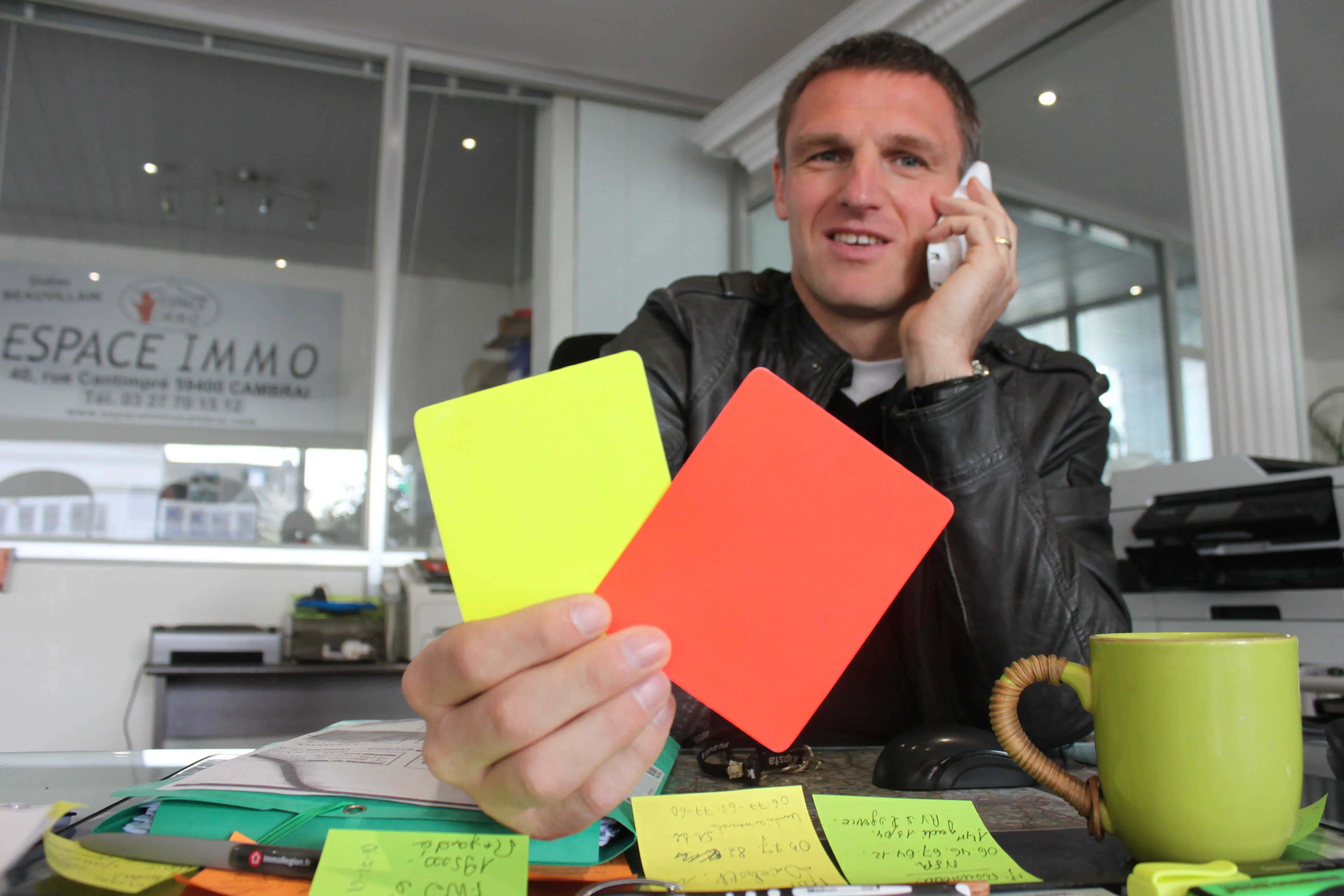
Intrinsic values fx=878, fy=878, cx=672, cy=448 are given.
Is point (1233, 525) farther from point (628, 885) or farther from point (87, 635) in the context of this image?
point (87, 635)

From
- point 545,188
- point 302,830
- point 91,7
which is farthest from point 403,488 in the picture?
point 302,830

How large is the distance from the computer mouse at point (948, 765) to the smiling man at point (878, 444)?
16 centimetres

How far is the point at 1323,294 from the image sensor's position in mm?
1739

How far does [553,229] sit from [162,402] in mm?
1494

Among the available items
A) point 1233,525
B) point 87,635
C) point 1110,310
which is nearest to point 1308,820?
point 1233,525

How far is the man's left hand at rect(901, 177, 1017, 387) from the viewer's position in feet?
2.69

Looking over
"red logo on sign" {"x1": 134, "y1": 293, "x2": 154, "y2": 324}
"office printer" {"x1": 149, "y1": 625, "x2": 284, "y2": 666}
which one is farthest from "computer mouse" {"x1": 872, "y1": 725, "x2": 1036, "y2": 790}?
"red logo on sign" {"x1": 134, "y1": 293, "x2": 154, "y2": 324}

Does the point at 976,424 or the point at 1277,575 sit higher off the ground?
the point at 976,424

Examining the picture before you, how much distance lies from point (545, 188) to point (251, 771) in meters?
Result: 3.20

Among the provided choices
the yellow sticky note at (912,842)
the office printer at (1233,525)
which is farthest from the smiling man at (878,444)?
the office printer at (1233,525)

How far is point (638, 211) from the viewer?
11.7ft

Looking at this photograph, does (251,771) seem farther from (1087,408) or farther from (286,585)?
(286,585)

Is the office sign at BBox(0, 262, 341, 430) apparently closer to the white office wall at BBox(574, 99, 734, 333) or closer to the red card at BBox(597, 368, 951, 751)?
the white office wall at BBox(574, 99, 734, 333)

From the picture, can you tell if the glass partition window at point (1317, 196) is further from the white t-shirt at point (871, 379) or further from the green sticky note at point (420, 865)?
the green sticky note at point (420, 865)
